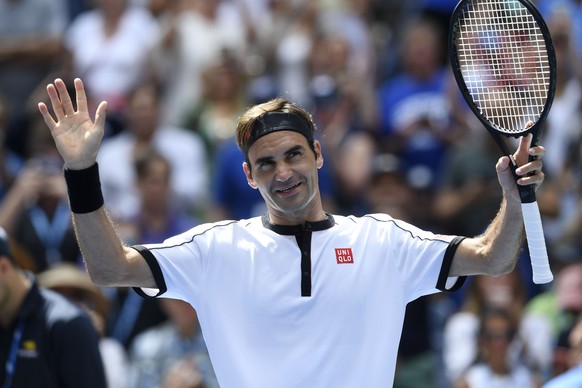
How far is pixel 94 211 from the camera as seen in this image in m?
4.68

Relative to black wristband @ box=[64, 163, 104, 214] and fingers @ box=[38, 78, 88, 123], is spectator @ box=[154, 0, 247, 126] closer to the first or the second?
fingers @ box=[38, 78, 88, 123]

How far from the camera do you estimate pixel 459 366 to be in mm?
8594

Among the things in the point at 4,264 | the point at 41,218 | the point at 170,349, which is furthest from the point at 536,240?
the point at 41,218

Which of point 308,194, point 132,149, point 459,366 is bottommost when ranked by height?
point 459,366

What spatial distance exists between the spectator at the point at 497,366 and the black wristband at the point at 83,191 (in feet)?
13.6

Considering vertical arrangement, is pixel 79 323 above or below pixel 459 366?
above

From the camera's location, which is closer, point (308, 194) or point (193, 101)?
point (308, 194)

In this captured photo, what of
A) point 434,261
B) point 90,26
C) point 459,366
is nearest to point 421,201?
point 459,366

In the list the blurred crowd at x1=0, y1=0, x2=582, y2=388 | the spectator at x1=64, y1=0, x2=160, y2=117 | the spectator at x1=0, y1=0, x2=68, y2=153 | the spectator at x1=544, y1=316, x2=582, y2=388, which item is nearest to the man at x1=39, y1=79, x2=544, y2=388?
the spectator at x1=544, y1=316, x2=582, y2=388

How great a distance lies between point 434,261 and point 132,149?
6.13m

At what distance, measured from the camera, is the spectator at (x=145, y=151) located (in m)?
10.5

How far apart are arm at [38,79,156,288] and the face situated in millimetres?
668

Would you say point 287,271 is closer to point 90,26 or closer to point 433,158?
point 433,158

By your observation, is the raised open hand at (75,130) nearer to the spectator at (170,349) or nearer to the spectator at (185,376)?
the spectator at (185,376)
